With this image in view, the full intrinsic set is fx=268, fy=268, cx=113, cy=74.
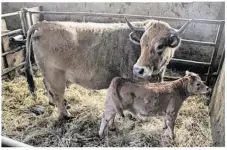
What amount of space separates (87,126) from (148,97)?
3.70 ft

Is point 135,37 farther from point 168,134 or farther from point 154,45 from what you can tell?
point 168,134

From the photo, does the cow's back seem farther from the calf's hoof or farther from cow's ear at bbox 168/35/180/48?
the calf's hoof

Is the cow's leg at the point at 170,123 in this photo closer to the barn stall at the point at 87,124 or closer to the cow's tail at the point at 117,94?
the barn stall at the point at 87,124

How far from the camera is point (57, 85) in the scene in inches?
150

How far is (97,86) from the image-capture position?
12.4ft

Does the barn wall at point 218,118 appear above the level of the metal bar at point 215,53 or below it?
below

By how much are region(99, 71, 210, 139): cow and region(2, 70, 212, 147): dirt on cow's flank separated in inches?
12.2

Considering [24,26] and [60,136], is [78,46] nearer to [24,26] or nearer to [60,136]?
[60,136]

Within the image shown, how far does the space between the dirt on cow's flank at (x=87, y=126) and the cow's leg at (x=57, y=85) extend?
0.59 feet

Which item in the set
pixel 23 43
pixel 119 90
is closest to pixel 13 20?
pixel 23 43

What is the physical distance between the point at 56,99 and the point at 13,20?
11.6ft

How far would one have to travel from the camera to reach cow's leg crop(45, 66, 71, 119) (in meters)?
3.73

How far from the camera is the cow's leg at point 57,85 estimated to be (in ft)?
12.2

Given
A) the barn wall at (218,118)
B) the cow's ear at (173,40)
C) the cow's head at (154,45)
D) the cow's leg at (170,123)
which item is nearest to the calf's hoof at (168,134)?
the cow's leg at (170,123)
